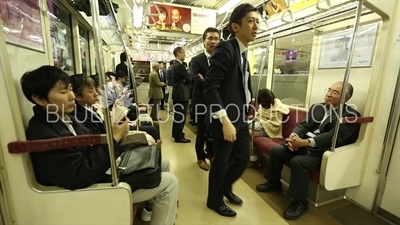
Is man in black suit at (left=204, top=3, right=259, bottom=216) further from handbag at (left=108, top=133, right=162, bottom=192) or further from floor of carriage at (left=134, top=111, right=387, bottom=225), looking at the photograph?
handbag at (left=108, top=133, right=162, bottom=192)

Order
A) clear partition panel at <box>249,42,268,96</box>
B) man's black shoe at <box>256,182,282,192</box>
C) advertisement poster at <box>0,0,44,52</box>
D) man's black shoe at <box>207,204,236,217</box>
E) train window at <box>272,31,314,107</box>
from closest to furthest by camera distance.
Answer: advertisement poster at <box>0,0,44,52</box>
man's black shoe at <box>207,204,236,217</box>
man's black shoe at <box>256,182,282,192</box>
train window at <box>272,31,314,107</box>
clear partition panel at <box>249,42,268,96</box>

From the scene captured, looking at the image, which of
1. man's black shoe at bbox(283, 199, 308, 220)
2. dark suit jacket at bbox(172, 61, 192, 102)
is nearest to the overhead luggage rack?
dark suit jacket at bbox(172, 61, 192, 102)

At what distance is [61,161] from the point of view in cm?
99

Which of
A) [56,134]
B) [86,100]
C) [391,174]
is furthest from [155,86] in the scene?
[391,174]

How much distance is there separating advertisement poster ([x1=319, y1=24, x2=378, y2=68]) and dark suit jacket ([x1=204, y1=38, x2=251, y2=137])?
4.62 feet

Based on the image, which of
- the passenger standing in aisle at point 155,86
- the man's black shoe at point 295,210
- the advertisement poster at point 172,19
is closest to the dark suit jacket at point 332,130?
the man's black shoe at point 295,210

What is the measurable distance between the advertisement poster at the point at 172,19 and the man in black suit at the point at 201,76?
1.76 metres

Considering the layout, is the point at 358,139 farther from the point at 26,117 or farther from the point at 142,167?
the point at 26,117

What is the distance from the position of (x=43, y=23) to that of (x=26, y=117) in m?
0.88

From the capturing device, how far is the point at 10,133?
3.08ft

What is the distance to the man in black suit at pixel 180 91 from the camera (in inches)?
141

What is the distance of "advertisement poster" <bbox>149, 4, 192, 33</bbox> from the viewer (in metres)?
3.98

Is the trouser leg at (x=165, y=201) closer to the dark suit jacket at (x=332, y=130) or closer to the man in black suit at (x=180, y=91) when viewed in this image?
the dark suit jacket at (x=332, y=130)

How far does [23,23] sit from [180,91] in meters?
2.50
